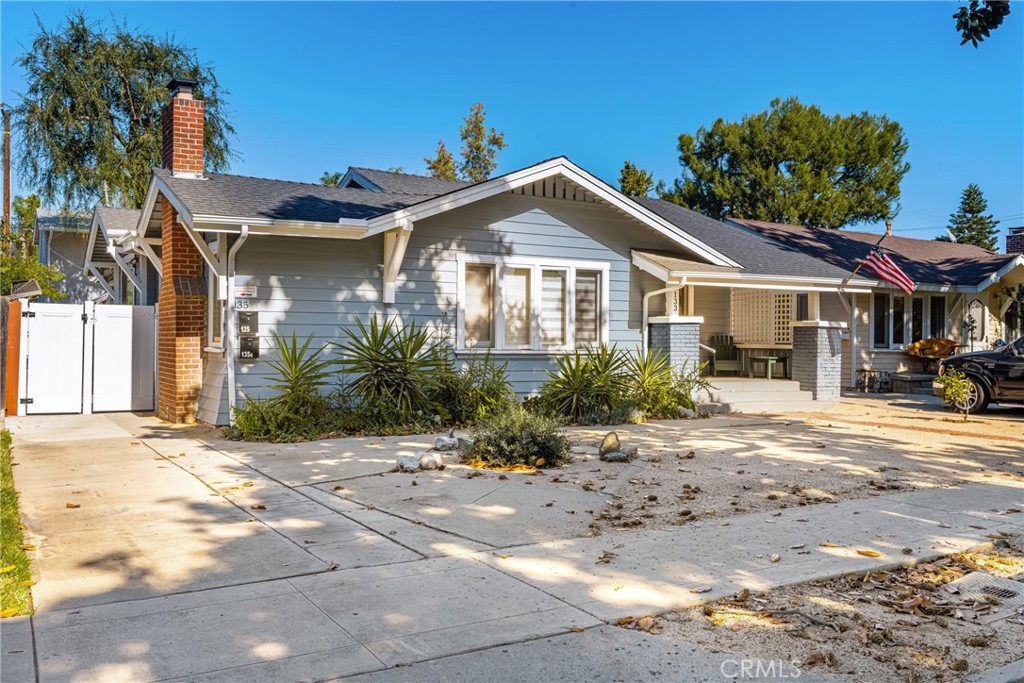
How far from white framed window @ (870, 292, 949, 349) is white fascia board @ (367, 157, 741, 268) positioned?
8.09 meters

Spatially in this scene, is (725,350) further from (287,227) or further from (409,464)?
(409,464)

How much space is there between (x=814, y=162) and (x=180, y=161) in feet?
120

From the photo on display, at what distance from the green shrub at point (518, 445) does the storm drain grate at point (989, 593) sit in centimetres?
433

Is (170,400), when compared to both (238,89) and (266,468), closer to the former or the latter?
(266,468)

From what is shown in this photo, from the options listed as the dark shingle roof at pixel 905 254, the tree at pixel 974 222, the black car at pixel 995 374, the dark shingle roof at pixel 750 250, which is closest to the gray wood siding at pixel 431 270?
the dark shingle roof at pixel 750 250

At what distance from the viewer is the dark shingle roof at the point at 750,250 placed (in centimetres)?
1662

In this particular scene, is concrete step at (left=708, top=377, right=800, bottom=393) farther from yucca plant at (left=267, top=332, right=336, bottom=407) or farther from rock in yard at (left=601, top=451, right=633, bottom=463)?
yucca plant at (left=267, top=332, right=336, bottom=407)

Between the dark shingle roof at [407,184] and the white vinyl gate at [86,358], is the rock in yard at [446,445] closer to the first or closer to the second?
the white vinyl gate at [86,358]

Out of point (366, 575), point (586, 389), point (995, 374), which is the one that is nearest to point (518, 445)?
point (366, 575)

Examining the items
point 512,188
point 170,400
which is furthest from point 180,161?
point 512,188

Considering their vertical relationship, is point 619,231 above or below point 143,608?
above

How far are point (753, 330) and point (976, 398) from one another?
17.6 ft

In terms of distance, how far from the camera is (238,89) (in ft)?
124

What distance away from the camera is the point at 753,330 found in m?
19.5
